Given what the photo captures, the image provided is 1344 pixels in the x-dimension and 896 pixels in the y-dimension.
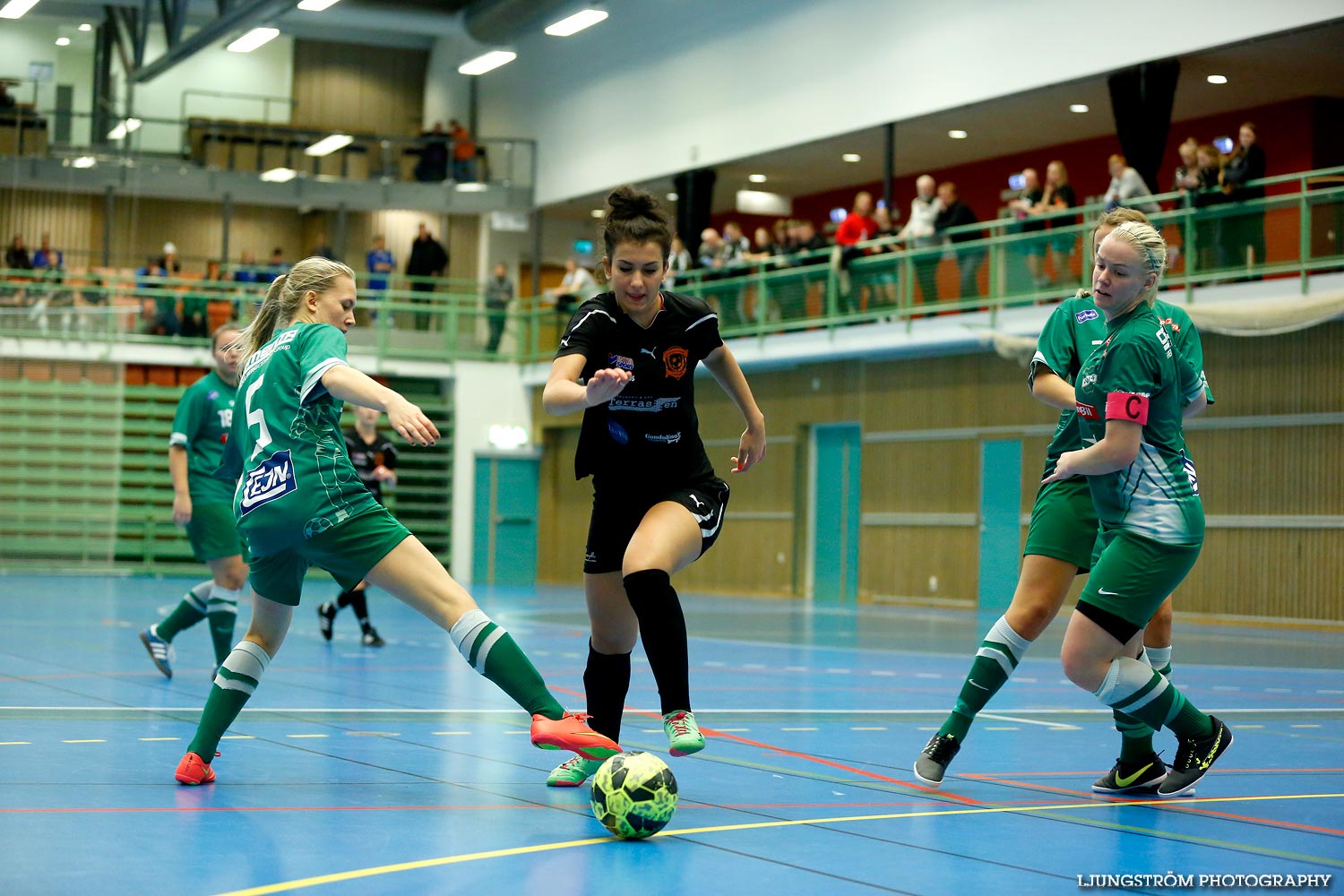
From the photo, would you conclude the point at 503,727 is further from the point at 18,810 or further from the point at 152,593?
the point at 152,593

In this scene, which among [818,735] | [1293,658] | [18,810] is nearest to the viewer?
[18,810]

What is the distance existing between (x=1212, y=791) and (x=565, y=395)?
2989mm

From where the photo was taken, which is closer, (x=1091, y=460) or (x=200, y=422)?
(x=1091, y=460)

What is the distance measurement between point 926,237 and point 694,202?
9202mm

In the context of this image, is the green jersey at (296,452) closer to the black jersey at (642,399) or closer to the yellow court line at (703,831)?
the black jersey at (642,399)

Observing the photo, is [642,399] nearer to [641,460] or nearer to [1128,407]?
[641,460]

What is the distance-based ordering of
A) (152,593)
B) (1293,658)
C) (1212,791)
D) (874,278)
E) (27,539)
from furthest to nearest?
(27,539) → (874,278) → (152,593) → (1293,658) → (1212,791)

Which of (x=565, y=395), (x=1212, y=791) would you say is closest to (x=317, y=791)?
(x=565, y=395)

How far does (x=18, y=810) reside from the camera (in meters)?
5.02

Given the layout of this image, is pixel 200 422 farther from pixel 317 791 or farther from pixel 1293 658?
pixel 1293 658

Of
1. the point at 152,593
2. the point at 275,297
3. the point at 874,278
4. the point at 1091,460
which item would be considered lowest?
the point at 152,593

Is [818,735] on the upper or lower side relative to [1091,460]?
lower

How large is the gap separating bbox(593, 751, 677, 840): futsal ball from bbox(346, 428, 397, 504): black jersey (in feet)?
30.2

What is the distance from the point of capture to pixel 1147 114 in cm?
2119
